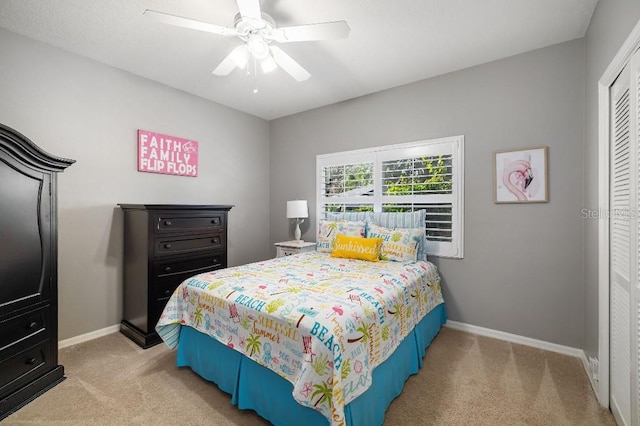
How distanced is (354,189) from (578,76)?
2.33 meters

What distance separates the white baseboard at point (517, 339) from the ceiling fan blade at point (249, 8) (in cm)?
320

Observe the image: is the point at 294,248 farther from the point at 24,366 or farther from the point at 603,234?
the point at 603,234

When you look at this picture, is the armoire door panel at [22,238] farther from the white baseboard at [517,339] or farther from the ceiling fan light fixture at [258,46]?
the white baseboard at [517,339]

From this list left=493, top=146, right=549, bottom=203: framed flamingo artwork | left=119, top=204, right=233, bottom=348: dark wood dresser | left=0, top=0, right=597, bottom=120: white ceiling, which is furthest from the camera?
left=119, top=204, right=233, bottom=348: dark wood dresser

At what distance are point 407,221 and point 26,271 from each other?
124 inches

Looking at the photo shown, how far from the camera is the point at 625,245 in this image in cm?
158

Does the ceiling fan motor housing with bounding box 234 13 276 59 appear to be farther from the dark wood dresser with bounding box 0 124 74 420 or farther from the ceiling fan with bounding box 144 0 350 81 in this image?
the dark wood dresser with bounding box 0 124 74 420

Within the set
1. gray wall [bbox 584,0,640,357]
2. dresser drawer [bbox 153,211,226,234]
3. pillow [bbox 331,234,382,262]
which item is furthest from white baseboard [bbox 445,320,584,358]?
dresser drawer [bbox 153,211,226,234]

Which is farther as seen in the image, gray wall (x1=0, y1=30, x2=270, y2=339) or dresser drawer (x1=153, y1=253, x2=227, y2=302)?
dresser drawer (x1=153, y1=253, x2=227, y2=302)

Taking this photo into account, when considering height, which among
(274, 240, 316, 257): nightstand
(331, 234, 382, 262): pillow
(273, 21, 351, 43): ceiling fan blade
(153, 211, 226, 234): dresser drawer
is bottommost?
(274, 240, 316, 257): nightstand

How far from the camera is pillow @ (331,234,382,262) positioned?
2.86 metres

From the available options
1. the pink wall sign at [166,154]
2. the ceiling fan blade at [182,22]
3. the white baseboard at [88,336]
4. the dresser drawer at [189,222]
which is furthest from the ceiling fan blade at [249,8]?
the white baseboard at [88,336]

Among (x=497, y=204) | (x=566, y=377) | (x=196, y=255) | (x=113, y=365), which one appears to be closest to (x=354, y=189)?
(x=497, y=204)

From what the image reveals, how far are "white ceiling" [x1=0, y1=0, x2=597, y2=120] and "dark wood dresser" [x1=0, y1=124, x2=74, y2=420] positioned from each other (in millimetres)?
1121
